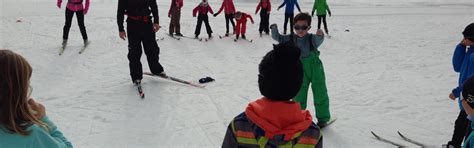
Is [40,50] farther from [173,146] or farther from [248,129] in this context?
[248,129]

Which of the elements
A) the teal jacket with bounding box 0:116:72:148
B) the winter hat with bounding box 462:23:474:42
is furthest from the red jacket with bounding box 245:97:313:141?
the winter hat with bounding box 462:23:474:42

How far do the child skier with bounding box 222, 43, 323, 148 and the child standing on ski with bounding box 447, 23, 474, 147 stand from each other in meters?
2.72

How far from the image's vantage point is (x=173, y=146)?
15.9 ft

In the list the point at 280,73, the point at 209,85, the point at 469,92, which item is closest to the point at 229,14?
the point at 209,85

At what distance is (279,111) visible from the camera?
2.00 m

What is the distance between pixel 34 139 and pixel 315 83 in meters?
3.38

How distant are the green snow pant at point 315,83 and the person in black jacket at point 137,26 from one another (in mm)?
2674

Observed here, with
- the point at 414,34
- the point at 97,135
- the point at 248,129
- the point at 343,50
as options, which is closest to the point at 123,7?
the point at 97,135

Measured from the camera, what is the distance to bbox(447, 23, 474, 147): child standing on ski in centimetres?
409

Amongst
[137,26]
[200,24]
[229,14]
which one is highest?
[137,26]

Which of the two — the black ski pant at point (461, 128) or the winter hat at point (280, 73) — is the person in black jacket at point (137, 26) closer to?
the black ski pant at point (461, 128)

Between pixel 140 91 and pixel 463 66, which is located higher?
pixel 463 66

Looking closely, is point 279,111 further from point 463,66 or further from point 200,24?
point 200,24

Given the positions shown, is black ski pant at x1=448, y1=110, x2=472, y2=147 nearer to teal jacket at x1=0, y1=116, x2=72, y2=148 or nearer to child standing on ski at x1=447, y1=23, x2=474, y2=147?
child standing on ski at x1=447, y1=23, x2=474, y2=147
